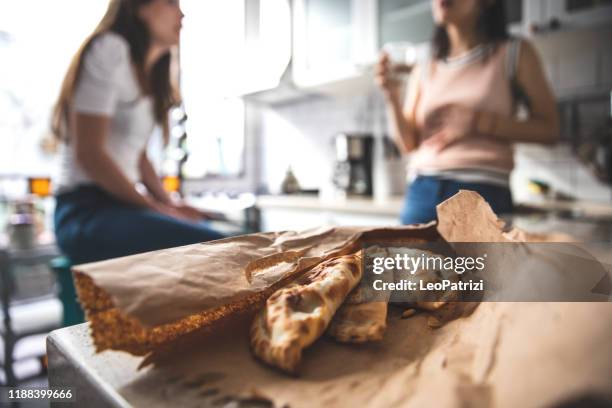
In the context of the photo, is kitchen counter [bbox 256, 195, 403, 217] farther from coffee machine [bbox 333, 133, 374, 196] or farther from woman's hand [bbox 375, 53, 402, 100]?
woman's hand [bbox 375, 53, 402, 100]

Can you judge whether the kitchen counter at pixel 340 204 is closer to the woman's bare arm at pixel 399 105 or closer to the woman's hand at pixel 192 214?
the woman's bare arm at pixel 399 105

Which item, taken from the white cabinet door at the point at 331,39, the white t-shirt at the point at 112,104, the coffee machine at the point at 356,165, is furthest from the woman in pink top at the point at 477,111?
the coffee machine at the point at 356,165

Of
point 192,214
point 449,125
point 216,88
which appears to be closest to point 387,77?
point 449,125

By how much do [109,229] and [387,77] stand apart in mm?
861

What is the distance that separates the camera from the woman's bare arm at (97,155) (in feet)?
3.01

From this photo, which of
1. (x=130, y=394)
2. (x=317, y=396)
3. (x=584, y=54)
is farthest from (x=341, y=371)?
(x=584, y=54)

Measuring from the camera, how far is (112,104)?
3.11 feet

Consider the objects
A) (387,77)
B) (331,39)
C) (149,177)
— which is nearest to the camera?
(387,77)

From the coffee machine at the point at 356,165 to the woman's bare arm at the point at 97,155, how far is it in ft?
4.96

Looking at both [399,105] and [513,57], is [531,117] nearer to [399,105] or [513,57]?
[513,57]

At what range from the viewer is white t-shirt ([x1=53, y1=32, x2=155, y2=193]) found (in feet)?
3.01

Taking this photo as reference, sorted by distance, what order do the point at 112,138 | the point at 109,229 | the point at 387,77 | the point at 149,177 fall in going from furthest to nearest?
the point at 149,177 → the point at 387,77 → the point at 112,138 → the point at 109,229

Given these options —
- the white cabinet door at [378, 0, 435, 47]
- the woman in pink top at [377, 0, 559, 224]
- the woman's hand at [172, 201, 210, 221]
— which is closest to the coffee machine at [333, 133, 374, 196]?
the white cabinet door at [378, 0, 435, 47]

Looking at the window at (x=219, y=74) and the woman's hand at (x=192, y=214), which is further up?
the window at (x=219, y=74)
